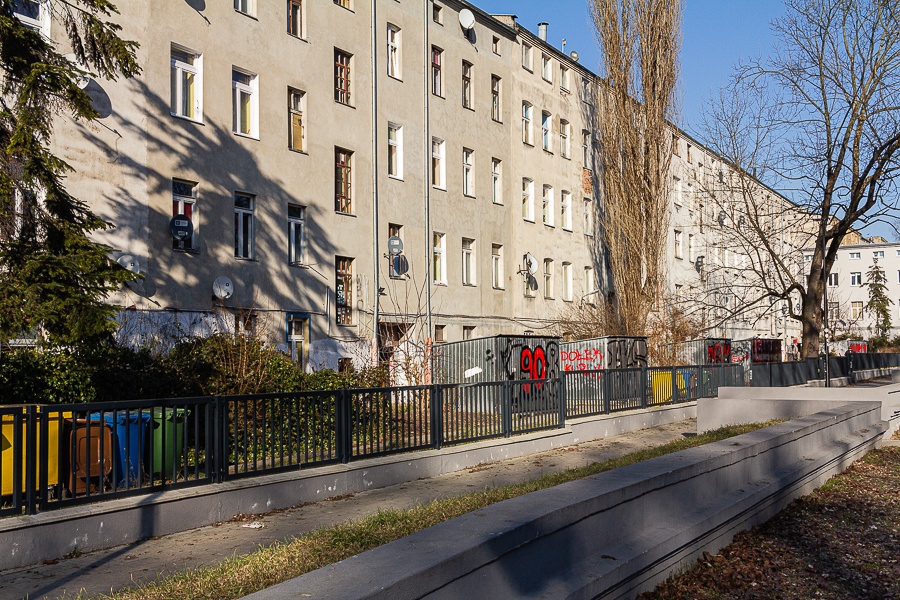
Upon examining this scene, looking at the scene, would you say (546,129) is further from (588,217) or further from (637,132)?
(588,217)

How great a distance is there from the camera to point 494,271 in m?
36.1

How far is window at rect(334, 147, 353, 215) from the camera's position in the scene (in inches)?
1079

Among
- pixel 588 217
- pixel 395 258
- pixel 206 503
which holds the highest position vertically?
pixel 588 217

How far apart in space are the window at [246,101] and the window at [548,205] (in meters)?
18.3

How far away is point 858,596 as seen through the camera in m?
7.42

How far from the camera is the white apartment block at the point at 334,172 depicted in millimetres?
21125

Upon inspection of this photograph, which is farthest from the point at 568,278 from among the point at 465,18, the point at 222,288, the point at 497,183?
the point at 222,288

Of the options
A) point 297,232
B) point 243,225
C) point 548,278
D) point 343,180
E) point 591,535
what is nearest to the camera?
point 591,535

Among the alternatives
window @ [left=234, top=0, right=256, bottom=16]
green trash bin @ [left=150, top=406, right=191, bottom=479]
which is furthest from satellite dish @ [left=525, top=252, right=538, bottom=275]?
green trash bin @ [left=150, top=406, right=191, bottom=479]

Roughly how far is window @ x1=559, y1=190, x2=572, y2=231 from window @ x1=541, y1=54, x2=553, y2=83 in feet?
16.9

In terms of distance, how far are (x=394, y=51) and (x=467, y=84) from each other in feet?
16.9

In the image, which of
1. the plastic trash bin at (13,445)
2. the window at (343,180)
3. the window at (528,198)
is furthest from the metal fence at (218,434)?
the window at (528,198)

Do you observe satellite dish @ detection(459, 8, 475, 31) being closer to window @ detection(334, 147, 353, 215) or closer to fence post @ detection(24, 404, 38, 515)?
window @ detection(334, 147, 353, 215)

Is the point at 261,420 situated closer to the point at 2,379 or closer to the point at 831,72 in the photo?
the point at 2,379
